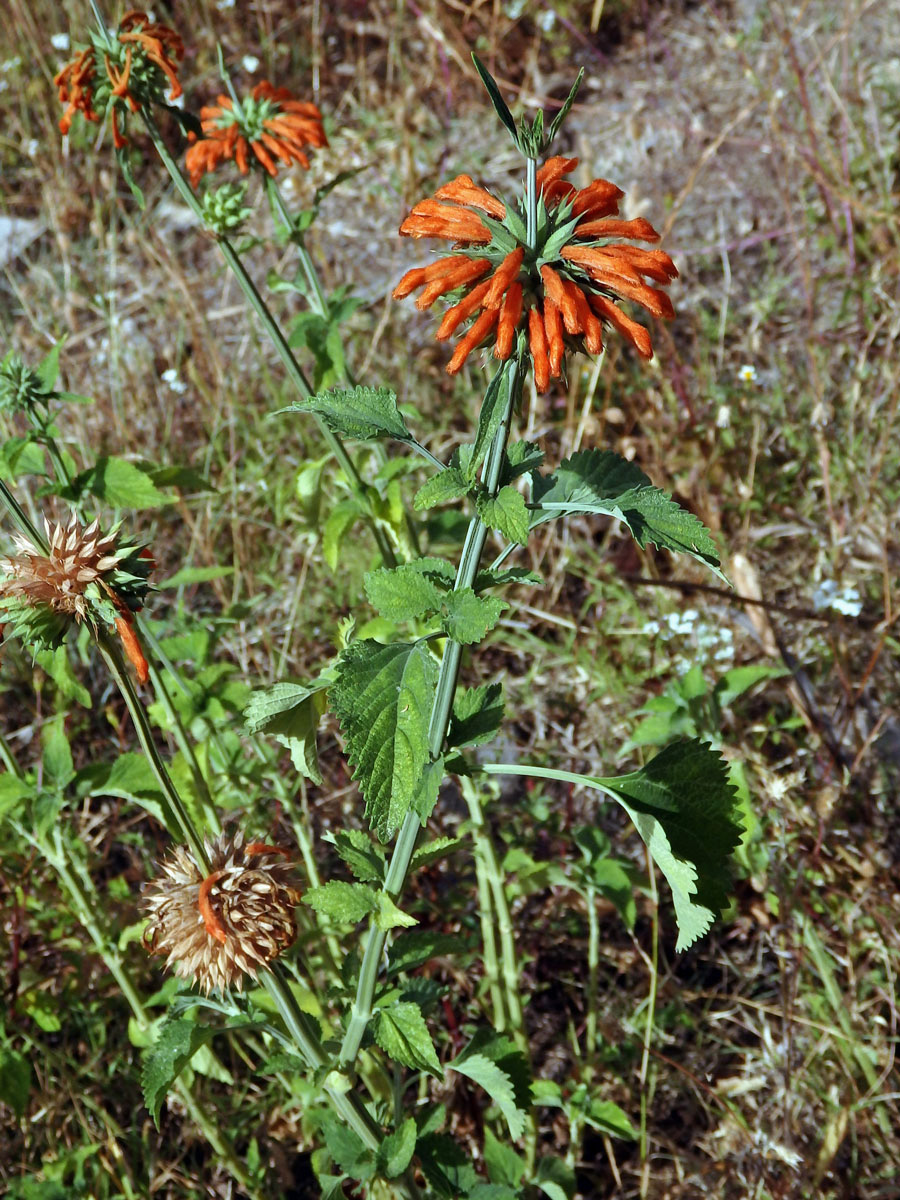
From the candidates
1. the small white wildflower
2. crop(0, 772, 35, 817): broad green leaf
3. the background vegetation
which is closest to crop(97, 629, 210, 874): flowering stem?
crop(0, 772, 35, 817): broad green leaf

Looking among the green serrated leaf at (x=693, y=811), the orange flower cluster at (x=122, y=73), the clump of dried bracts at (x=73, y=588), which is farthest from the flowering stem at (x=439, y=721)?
the orange flower cluster at (x=122, y=73)

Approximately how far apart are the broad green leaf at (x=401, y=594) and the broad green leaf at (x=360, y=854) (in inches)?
13.2

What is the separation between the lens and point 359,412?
1.13 m

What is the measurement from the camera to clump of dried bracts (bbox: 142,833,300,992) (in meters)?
1.16

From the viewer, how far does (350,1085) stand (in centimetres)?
134

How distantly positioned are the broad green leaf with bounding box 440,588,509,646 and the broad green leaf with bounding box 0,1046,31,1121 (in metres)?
1.22

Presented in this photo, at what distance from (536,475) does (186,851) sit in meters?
0.63

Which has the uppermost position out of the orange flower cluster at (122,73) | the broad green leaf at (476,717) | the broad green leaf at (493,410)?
the orange flower cluster at (122,73)

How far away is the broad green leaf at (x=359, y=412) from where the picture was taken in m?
1.09

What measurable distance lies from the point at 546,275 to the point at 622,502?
0.25 m

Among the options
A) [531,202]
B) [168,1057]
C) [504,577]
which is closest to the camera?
[531,202]

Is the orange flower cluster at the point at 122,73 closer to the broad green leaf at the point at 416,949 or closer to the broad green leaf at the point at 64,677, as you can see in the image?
the broad green leaf at the point at 64,677

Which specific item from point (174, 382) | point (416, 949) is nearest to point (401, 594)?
point (416, 949)

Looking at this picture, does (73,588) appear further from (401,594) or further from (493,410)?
(493,410)
